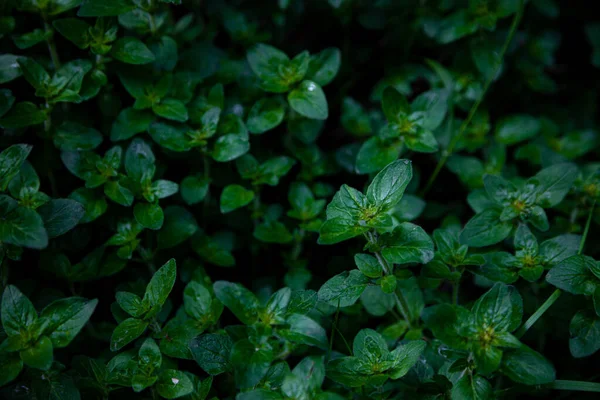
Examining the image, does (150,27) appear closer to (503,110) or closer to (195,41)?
(195,41)

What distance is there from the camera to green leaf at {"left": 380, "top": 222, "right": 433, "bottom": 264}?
6.17 feet

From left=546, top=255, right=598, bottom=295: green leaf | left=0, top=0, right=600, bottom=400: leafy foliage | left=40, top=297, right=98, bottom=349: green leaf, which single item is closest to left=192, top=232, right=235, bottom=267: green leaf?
left=0, top=0, right=600, bottom=400: leafy foliage

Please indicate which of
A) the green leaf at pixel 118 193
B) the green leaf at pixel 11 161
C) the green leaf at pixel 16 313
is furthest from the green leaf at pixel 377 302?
the green leaf at pixel 11 161

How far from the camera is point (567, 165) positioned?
2338 mm

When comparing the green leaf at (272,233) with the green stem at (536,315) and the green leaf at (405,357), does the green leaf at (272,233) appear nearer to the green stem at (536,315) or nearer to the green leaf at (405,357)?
the green leaf at (405,357)

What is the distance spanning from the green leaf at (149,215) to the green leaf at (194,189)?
0.18 metres

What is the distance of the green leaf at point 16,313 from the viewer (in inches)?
72.0

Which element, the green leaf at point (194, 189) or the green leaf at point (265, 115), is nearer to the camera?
the green leaf at point (194, 189)

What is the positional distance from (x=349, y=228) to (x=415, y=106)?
964 millimetres

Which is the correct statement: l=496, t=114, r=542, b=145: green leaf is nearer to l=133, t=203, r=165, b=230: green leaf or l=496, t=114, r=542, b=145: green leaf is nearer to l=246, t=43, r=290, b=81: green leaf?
l=246, t=43, r=290, b=81: green leaf

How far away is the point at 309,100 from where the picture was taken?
2426 mm

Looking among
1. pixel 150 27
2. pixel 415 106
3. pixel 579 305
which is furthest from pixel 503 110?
pixel 150 27

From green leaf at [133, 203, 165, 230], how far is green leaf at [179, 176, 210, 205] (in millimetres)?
181

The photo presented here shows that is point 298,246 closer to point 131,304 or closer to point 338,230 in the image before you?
point 338,230
